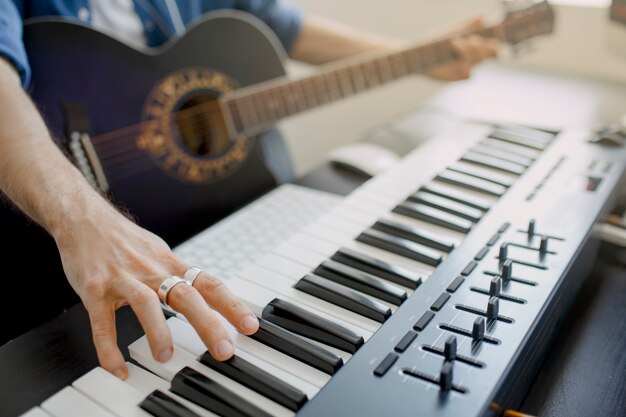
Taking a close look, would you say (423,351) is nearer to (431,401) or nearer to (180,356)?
A: (431,401)

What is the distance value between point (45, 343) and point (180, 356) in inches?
6.7

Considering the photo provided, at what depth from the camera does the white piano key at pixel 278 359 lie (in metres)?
0.52

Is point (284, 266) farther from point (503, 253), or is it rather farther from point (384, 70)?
point (384, 70)

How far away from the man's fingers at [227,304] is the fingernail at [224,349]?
3cm

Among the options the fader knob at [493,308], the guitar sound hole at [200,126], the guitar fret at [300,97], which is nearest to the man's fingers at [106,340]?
the fader knob at [493,308]

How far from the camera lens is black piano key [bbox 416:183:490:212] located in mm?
794

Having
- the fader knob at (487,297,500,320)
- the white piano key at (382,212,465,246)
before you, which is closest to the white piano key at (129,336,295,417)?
the fader knob at (487,297,500,320)

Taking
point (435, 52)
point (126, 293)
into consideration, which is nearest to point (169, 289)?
point (126, 293)

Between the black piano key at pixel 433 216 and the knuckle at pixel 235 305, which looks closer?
the knuckle at pixel 235 305

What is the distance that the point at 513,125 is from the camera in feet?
3.35

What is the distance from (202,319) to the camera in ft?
1.77

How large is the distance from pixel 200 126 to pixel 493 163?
51 centimetres

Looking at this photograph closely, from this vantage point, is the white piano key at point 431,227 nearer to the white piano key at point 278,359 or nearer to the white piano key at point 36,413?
the white piano key at point 278,359

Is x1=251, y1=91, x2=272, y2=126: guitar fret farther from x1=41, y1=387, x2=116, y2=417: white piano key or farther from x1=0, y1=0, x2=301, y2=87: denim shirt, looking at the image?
x1=41, y1=387, x2=116, y2=417: white piano key
